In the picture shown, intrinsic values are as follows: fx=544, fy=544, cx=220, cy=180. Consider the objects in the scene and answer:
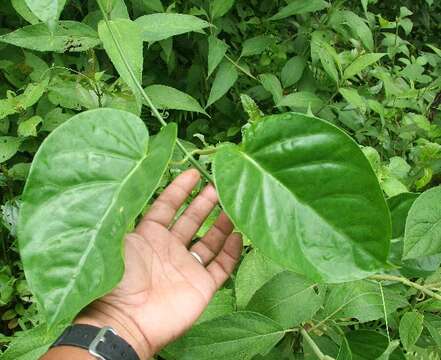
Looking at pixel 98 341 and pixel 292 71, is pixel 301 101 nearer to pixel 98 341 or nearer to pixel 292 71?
pixel 292 71

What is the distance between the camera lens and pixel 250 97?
1414mm

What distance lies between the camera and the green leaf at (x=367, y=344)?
2.53ft

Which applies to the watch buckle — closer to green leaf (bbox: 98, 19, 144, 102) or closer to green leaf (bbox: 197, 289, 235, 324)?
green leaf (bbox: 197, 289, 235, 324)

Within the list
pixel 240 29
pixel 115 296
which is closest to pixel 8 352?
pixel 115 296

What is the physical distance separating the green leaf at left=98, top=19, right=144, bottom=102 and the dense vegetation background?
6.2 inches

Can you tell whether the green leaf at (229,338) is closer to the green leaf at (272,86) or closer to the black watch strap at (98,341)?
the black watch strap at (98,341)

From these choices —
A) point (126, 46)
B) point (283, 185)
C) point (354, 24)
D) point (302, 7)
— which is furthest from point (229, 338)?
point (354, 24)

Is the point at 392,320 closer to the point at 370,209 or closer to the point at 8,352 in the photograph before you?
the point at 370,209

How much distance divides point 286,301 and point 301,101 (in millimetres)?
660

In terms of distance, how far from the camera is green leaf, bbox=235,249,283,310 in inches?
33.0

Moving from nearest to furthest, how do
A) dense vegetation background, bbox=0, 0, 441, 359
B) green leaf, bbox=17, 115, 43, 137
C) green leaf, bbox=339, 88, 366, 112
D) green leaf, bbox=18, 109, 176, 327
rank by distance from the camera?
green leaf, bbox=18, 109, 176, 327 → dense vegetation background, bbox=0, 0, 441, 359 → green leaf, bbox=17, 115, 43, 137 → green leaf, bbox=339, 88, 366, 112

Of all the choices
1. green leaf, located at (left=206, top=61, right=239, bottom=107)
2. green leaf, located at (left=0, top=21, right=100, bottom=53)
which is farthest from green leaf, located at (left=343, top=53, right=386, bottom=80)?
green leaf, located at (left=0, top=21, right=100, bottom=53)

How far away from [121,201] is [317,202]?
0.21m

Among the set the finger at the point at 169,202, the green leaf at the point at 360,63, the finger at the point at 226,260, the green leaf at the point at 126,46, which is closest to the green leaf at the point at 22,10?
the green leaf at the point at 126,46
